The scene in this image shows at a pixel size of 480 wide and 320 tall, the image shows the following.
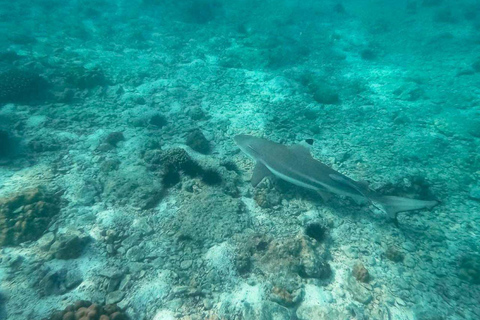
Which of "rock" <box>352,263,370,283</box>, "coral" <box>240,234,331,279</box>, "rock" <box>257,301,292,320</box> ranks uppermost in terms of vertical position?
"coral" <box>240,234,331,279</box>

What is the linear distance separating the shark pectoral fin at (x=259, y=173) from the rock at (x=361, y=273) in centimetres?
311

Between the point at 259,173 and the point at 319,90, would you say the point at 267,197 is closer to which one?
the point at 259,173

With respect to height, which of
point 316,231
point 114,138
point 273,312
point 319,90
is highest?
point 114,138

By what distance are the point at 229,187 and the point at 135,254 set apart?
2.94 meters

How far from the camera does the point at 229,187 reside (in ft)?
22.9

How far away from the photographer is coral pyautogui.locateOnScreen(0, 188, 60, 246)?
209 inches

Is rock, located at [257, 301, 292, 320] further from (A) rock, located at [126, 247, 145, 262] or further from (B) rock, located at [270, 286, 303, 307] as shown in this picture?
(A) rock, located at [126, 247, 145, 262]

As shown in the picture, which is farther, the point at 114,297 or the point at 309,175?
the point at 309,175

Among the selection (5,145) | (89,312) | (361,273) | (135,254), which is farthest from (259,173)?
(5,145)

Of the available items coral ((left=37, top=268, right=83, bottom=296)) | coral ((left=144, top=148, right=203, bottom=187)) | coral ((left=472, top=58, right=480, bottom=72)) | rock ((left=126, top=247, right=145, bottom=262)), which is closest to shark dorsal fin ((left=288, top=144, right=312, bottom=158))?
coral ((left=144, top=148, right=203, bottom=187))

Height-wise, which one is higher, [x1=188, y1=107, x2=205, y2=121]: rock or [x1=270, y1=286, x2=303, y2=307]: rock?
[x1=188, y1=107, x2=205, y2=121]: rock

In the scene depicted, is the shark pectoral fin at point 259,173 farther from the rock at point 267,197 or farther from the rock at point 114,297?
the rock at point 114,297

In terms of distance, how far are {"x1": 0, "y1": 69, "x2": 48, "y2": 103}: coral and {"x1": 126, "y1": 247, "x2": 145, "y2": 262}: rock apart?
9.47 m

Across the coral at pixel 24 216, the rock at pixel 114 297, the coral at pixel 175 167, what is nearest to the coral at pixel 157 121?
the coral at pixel 175 167
